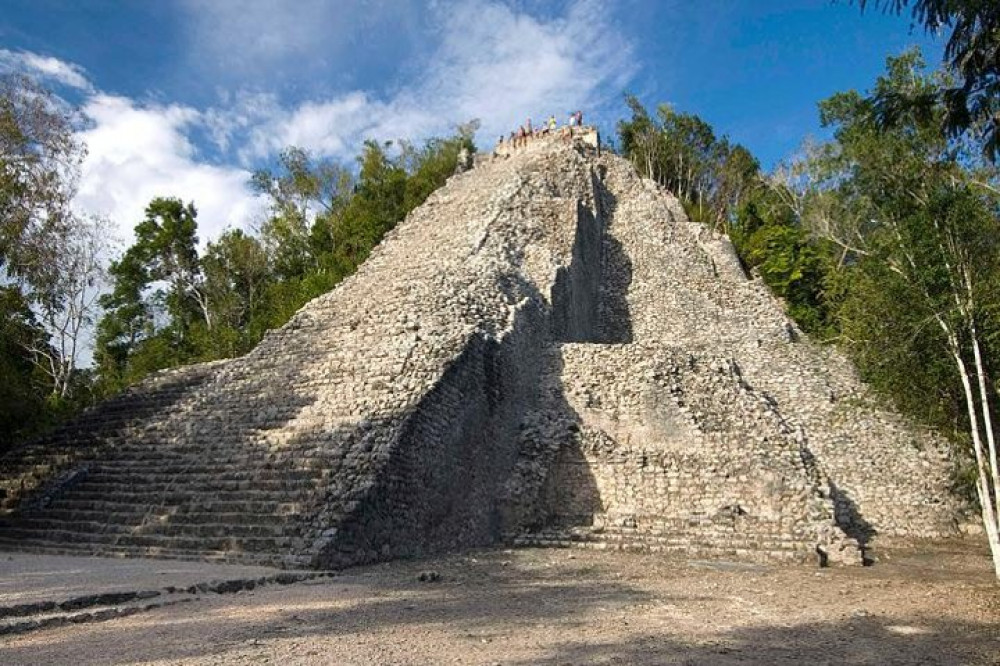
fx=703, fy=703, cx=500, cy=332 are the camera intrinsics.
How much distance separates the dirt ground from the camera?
4.61 metres

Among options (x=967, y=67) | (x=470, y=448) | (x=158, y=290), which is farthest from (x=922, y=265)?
(x=158, y=290)

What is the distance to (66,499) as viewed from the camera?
10867 mm

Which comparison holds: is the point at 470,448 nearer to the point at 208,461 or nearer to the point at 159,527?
the point at 208,461

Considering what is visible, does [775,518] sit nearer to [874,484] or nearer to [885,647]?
[874,484]

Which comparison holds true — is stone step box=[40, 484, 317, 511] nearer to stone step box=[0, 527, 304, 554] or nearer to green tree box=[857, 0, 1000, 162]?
stone step box=[0, 527, 304, 554]

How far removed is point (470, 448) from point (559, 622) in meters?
5.73

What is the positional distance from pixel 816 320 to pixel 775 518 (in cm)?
1205

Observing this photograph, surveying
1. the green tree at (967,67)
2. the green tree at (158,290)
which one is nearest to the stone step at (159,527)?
the green tree at (967,67)

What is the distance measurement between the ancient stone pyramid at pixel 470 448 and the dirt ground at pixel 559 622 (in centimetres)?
162

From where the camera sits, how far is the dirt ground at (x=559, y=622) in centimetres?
461

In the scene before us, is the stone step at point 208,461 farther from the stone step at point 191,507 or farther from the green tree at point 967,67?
the green tree at point 967,67

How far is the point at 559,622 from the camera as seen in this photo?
565cm

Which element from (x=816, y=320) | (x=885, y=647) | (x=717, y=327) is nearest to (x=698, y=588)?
(x=885, y=647)

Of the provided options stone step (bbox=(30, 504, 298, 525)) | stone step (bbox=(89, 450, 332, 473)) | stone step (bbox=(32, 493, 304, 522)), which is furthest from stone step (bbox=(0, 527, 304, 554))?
stone step (bbox=(89, 450, 332, 473))
